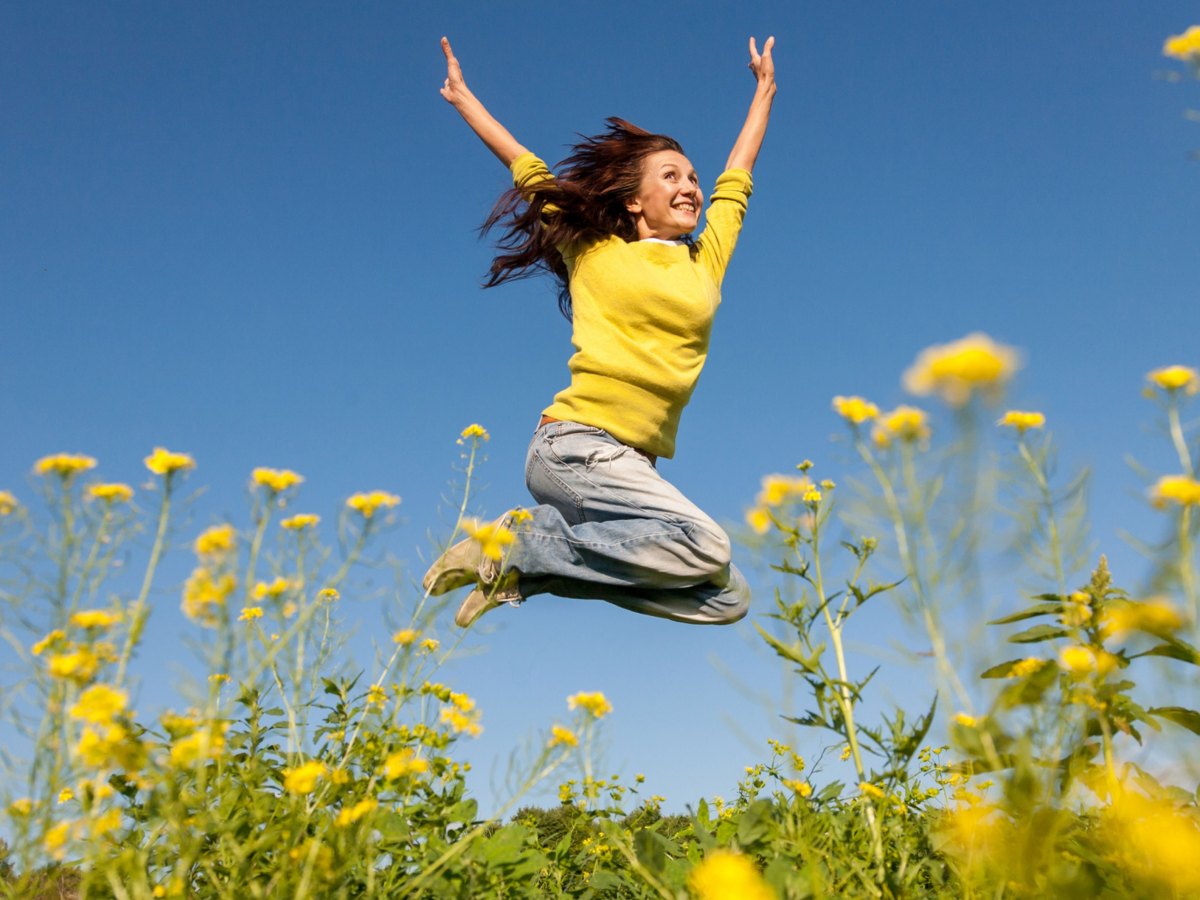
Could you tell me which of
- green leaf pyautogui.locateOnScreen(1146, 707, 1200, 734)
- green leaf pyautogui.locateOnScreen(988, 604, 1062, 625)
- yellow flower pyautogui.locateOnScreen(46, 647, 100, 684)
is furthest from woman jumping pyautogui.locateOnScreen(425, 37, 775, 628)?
green leaf pyautogui.locateOnScreen(1146, 707, 1200, 734)

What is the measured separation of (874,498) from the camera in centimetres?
153

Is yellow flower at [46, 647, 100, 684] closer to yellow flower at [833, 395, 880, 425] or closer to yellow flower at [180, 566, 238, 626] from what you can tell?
yellow flower at [180, 566, 238, 626]

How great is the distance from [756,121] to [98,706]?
4.97 meters

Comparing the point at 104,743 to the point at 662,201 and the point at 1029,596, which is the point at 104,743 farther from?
the point at 662,201

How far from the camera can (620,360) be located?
4582mm

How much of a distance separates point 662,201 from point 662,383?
49.4 inches

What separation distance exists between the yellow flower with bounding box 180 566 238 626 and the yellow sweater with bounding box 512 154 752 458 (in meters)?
2.78

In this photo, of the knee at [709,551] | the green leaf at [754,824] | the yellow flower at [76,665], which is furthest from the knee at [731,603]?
the yellow flower at [76,665]

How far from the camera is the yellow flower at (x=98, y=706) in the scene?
1.60m

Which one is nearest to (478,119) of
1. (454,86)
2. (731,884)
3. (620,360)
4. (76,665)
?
(454,86)

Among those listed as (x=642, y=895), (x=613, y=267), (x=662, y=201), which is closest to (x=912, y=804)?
(x=642, y=895)

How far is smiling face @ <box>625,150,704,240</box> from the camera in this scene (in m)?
5.18

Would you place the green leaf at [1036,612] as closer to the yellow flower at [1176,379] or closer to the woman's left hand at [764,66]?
the yellow flower at [1176,379]

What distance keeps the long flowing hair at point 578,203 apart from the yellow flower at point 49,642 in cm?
361
